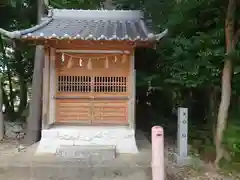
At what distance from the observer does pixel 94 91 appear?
909 cm

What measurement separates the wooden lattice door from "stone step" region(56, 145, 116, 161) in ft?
3.03

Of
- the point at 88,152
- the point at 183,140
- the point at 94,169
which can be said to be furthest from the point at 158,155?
the point at 88,152

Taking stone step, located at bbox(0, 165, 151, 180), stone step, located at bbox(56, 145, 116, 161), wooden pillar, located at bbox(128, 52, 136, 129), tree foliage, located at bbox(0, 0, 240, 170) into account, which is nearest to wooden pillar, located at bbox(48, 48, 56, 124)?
stone step, located at bbox(56, 145, 116, 161)

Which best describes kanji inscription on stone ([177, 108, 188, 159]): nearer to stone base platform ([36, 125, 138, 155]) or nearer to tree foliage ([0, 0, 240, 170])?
tree foliage ([0, 0, 240, 170])

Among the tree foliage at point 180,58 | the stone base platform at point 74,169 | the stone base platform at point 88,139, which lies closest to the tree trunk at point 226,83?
the tree foliage at point 180,58

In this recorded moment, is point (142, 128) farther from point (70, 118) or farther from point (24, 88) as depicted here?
point (24, 88)

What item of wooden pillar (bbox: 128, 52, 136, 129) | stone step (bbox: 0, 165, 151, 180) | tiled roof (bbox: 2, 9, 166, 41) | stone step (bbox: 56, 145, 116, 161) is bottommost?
stone step (bbox: 0, 165, 151, 180)

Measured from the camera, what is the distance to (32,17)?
14305 millimetres

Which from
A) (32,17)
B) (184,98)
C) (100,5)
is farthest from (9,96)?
(184,98)

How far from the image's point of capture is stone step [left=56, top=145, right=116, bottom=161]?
8.15 meters

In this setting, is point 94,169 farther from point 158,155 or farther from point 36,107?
point 36,107

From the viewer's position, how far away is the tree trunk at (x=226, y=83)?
8.08m

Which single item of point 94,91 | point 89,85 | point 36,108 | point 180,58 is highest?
point 180,58

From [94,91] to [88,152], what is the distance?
165cm
